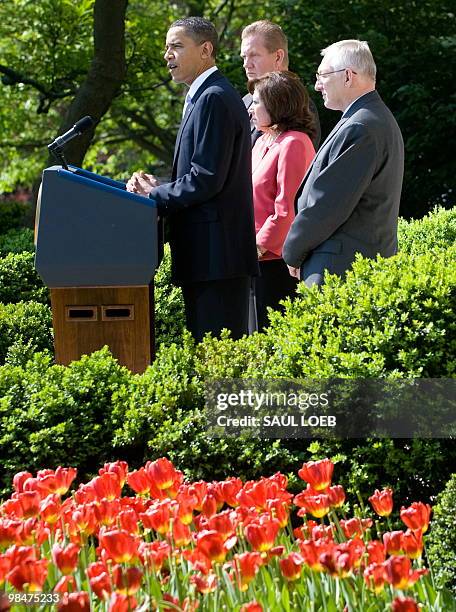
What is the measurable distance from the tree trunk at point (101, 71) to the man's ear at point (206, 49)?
→ 297 inches

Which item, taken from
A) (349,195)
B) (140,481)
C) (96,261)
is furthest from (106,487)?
(349,195)

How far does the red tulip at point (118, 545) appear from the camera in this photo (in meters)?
2.79

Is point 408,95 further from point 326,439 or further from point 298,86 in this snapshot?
point 326,439

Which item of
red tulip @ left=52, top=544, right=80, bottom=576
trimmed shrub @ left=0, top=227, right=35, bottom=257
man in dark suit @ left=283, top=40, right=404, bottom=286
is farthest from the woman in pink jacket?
trimmed shrub @ left=0, top=227, right=35, bottom=257

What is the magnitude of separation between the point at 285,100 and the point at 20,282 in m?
2.96

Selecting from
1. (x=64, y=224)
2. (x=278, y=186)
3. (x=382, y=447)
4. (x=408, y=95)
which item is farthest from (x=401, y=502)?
(x=408, y=95)

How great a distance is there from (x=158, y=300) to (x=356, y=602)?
15.7 ft

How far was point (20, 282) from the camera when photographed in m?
8.44

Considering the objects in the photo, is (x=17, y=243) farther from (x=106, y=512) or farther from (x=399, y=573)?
(x=399, y=573)

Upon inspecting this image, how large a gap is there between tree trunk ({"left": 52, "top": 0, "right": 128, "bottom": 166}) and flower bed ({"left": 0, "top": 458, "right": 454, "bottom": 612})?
10206 millimetres

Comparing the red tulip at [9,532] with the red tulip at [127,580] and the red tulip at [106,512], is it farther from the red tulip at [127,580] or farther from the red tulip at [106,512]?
the red tulip at [127,580]

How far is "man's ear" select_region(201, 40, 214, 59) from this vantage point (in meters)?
5.79

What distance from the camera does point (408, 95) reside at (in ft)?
48.4

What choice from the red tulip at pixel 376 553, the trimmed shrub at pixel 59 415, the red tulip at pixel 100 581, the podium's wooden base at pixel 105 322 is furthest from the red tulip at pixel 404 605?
the podium's wooden base at pixel 105 322
